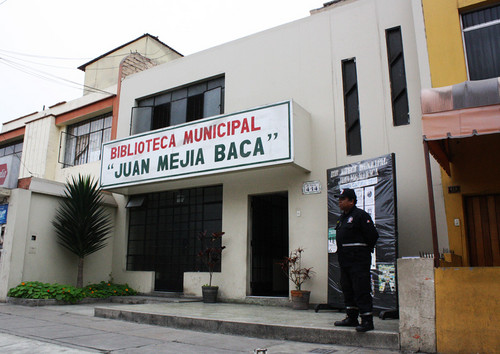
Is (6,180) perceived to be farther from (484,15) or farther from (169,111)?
(484,15)

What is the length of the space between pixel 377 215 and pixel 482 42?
11.9 feet

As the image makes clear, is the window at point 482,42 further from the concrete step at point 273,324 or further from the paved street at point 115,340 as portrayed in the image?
the paved street at point 115,340

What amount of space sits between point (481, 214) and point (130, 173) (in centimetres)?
803

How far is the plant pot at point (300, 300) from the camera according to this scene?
8062 millimetres

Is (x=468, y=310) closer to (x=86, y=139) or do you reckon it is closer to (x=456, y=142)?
(x=456, y=142)

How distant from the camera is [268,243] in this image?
34.8 feet

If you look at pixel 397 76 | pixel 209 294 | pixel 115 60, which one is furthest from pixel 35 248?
pixel 397 76

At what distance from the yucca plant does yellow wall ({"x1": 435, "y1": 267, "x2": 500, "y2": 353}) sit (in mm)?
9047

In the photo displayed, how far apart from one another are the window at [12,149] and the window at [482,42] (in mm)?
16938

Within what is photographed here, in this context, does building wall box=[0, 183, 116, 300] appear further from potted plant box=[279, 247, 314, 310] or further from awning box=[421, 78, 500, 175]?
awning box=[421, 78, 500, 175]

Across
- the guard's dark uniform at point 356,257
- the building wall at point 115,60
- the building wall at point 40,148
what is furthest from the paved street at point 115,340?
the building wall at point 115,60

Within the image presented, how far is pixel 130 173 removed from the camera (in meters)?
10.8

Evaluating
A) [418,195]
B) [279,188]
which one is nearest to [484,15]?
[418,195]

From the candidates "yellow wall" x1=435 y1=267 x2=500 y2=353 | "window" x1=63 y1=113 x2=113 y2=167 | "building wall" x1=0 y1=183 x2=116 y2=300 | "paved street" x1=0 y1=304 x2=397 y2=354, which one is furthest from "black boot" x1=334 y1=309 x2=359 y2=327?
"window" x1=63 y1=113 x2=113 y2=167
